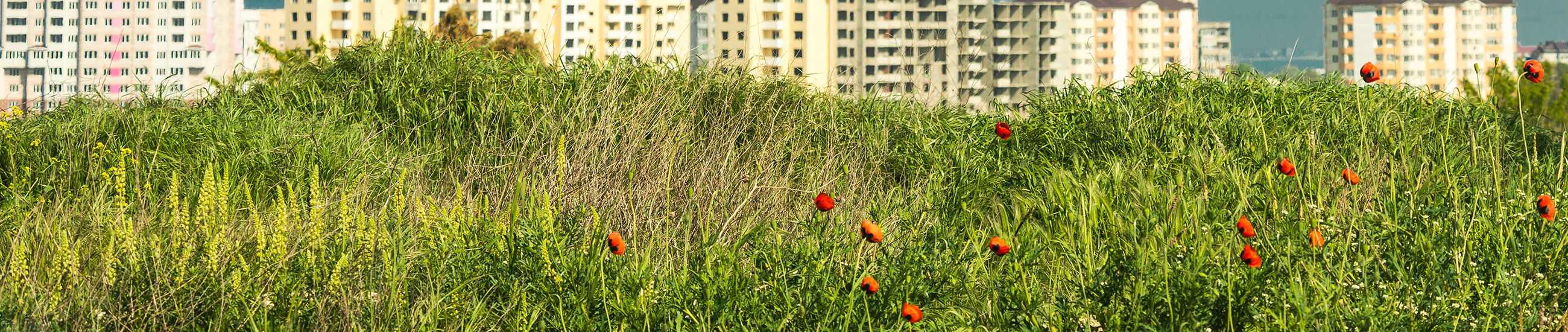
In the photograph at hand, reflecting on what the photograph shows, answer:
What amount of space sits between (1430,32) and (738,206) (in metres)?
125

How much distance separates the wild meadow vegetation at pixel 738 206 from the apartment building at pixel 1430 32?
114 metres

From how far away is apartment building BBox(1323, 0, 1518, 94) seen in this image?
11050cm

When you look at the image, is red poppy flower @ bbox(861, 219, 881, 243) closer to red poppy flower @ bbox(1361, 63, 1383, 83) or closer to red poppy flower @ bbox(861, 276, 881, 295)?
red poppy flower @ bbox(861, 276, 881, 295)

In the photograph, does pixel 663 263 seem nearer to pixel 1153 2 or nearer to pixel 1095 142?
pixel 1095 142

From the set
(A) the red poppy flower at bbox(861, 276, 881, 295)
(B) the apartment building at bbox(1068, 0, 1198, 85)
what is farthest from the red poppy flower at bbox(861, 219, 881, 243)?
(B) the apartment building at bbox(1068, 0, 1198, 85)

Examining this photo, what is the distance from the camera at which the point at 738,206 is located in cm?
475

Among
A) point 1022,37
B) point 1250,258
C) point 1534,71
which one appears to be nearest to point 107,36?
point 1022,37

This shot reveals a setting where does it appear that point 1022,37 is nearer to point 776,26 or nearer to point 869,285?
→ point 776,26

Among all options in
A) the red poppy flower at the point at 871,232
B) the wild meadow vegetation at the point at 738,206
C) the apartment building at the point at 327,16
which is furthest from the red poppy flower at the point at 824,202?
the apartment building at the point at 327,16

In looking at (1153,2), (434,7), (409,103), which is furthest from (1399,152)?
(1153,2)

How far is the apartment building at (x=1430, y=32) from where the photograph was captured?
110 metres

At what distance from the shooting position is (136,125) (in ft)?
19.1

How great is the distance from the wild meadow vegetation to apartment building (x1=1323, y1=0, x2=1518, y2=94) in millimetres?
114428

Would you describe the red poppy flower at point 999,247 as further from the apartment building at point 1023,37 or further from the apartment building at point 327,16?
the apartment building at point 1023,37
